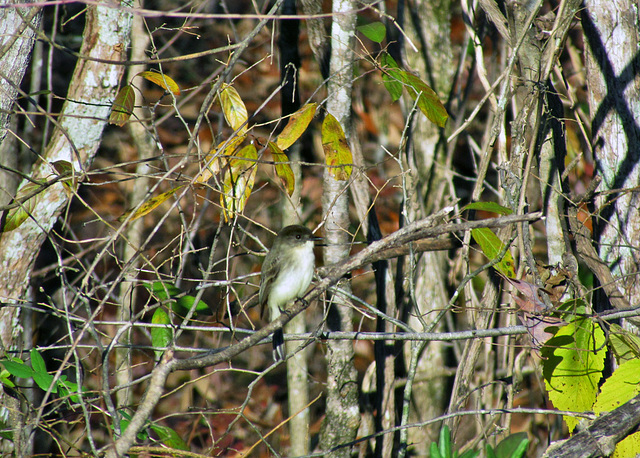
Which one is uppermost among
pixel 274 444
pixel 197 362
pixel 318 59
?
pixel 318 59

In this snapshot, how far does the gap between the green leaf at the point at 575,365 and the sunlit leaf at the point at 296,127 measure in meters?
1.68

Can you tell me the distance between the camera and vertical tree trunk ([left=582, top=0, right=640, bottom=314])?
349cm

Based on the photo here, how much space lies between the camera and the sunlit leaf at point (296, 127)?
3.09 meters

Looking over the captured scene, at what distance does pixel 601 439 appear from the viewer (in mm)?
2316

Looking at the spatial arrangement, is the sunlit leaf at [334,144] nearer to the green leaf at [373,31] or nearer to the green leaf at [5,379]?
the green leaf at [373,31]

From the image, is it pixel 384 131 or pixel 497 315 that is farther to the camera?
pixel 384 131

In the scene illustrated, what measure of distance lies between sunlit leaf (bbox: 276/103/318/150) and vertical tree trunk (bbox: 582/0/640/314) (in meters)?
1.81

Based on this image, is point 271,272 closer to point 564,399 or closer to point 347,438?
point 347,438

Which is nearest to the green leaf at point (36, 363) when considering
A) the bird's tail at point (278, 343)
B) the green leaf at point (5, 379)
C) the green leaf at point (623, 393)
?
the green leaf at point (5, 379)

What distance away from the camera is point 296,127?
3129 mm

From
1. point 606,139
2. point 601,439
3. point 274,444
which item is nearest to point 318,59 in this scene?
point 606,139

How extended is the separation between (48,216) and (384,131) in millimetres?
4851

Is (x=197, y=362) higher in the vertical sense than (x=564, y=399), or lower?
higher

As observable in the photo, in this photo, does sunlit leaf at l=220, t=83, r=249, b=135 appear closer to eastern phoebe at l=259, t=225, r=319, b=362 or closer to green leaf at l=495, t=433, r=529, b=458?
eastern phoebe at l=259, t=225, r=319, b=362
